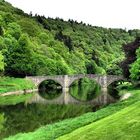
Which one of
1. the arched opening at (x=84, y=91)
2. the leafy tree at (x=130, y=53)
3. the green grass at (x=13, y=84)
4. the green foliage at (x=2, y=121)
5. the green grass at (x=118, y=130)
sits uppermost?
the leafy tree at (x=130, y=53)

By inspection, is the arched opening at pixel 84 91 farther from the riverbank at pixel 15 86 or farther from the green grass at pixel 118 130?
the green grass at pixel 118 130

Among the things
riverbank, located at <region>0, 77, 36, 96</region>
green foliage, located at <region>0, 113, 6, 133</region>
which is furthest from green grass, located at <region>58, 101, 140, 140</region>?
riverbank, located at <region>0, 77, 36, 96</region>

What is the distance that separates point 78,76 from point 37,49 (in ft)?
96.6

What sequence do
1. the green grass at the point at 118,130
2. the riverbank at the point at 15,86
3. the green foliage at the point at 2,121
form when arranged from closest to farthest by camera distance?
the green grass at the point at 118,130 < the green foliage at the point at 2,121 < the riverbank at the point at 15,86

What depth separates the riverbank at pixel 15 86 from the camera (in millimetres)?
100675

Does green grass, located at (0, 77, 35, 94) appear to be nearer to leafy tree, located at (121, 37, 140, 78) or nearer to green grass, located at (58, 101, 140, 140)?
leafy tree, located at (121, 37, 140, 78)

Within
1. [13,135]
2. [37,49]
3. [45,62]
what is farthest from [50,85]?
[13,135]

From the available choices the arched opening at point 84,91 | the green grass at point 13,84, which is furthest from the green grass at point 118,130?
the green grass at point 13,84

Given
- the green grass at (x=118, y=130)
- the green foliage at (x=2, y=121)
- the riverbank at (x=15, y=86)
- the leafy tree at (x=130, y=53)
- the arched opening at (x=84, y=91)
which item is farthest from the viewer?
the leafy tree at (x=130, y=53)

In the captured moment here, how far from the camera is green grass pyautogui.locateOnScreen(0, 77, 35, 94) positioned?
103 meters

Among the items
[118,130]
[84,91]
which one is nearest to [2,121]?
[118,130]

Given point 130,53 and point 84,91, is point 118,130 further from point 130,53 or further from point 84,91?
point 84,91

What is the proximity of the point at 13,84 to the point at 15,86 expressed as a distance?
2005mm

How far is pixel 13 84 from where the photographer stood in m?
110
